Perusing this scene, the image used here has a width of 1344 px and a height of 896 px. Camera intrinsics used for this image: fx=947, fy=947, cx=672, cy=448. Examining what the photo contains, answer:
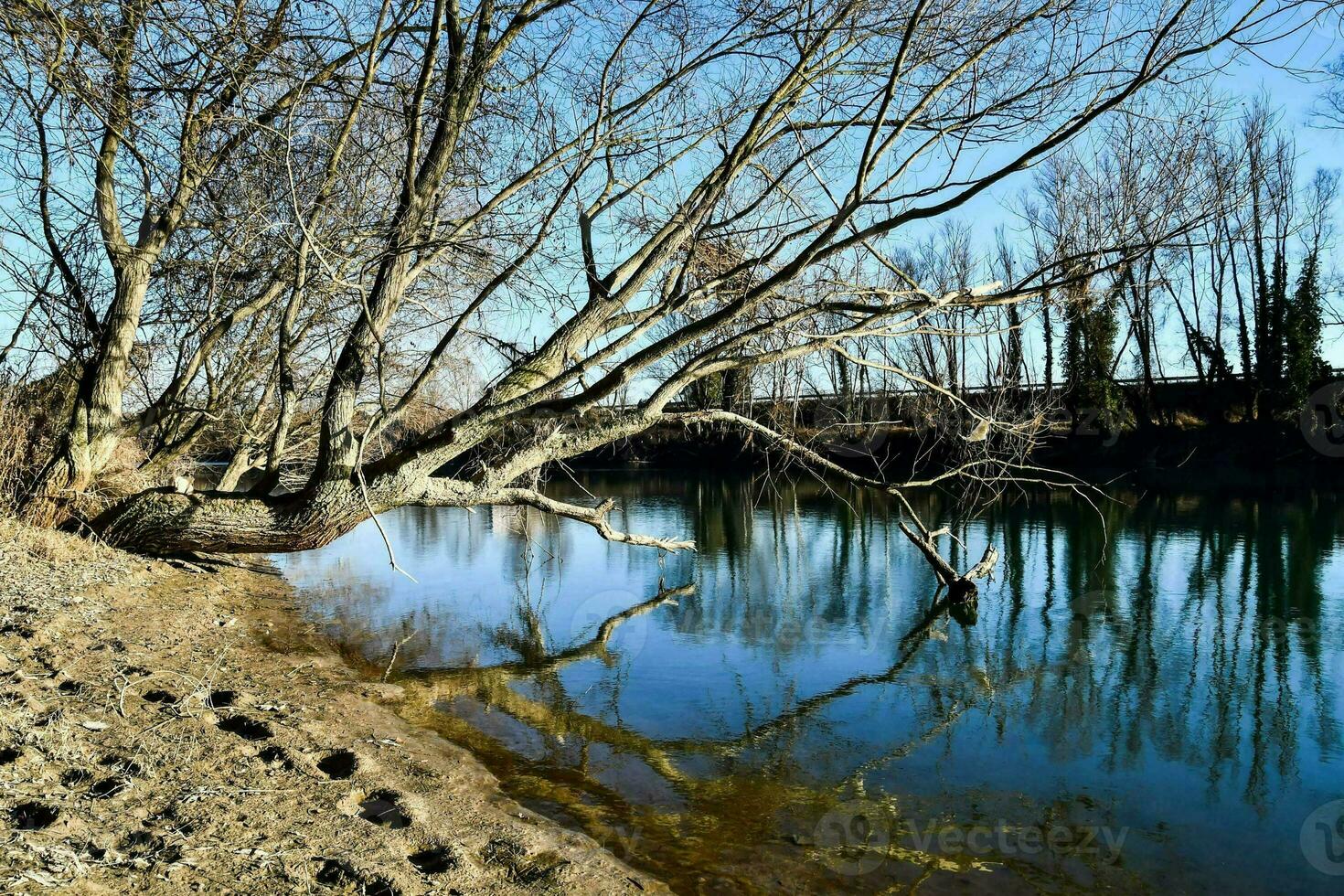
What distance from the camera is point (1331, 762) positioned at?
5.35 m

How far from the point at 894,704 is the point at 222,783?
4.23 metres

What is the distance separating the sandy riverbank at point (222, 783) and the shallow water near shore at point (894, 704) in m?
0.49

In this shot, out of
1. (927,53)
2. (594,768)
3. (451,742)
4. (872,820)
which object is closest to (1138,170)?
(927,53)

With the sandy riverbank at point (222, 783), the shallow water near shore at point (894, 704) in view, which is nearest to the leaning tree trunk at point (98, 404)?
the sandy riverbank at point (222, 783)

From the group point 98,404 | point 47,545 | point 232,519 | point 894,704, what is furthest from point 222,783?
point 98,404

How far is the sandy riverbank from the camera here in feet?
9.11

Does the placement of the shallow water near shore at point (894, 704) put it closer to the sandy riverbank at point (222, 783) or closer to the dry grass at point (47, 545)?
Result: the sandy riverbank at point (222, 783)

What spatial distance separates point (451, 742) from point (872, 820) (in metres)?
2.22

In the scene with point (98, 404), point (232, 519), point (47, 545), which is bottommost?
point (47, 545)

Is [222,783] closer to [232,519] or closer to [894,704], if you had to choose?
[894,704]

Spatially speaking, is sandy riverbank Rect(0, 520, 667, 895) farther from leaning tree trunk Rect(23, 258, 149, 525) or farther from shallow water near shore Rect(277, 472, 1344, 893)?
leaning tree trunk Rect(23, 258, 149, 525)

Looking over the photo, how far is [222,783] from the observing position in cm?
350

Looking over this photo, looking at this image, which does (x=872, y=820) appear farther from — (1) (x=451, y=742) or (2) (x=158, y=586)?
(2) (x=158, y=586)

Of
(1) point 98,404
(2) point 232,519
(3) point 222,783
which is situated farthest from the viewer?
(1) point 98,404
